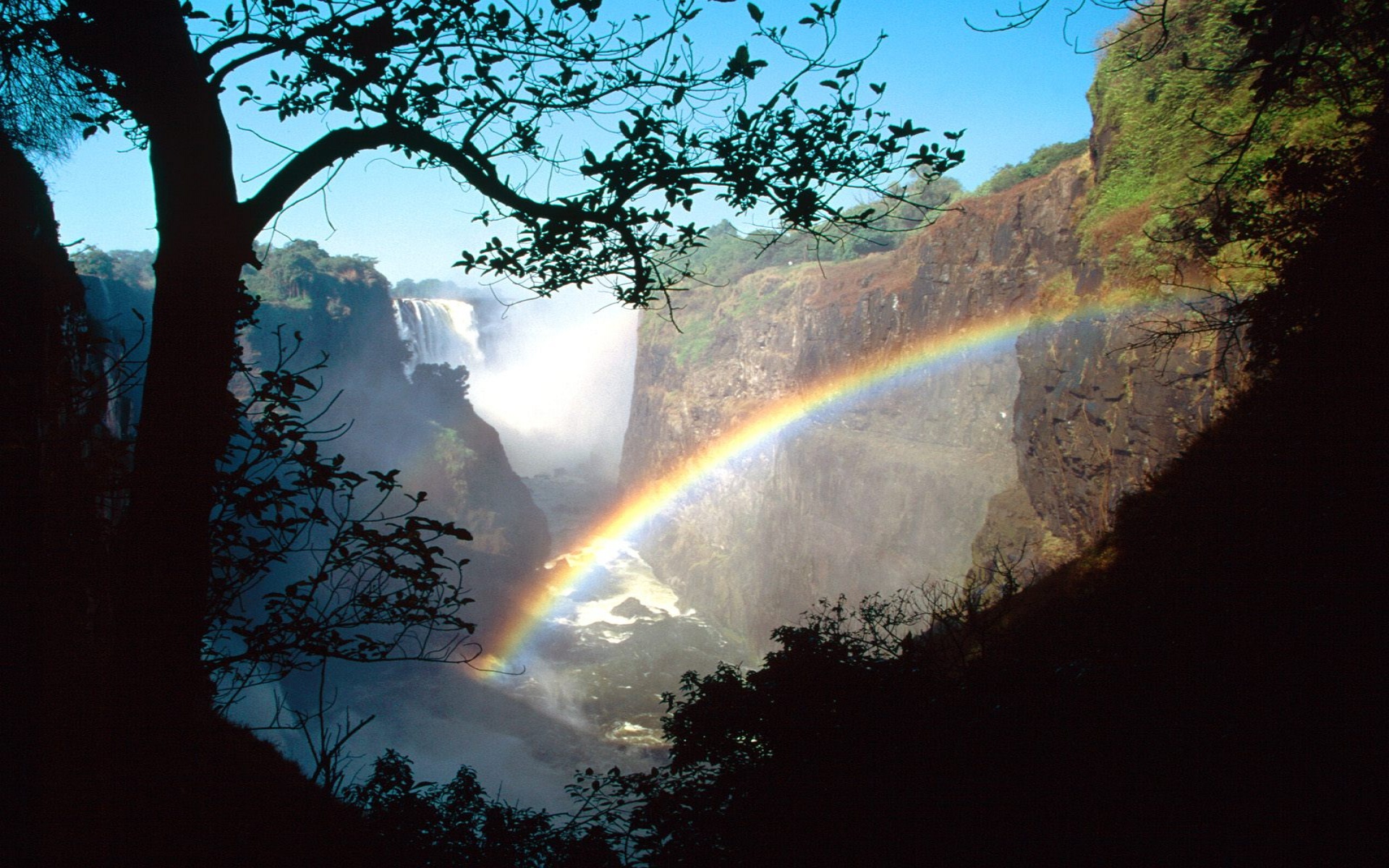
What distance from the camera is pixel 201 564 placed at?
2.48m

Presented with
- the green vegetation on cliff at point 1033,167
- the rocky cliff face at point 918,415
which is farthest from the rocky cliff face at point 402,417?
the green vegetation on cliff at point 1033,167

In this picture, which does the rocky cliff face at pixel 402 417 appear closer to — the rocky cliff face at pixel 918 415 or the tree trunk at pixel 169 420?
the rocky cliff face at pixel 918 415

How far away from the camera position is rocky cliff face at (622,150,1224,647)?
14.0 metres

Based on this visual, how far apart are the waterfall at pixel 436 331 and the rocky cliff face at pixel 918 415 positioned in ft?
51.5

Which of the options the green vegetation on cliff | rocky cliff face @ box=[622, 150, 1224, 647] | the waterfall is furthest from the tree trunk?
the waterfall

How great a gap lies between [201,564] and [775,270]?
41173 millimetres

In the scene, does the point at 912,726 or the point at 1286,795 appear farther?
the point at 912,726

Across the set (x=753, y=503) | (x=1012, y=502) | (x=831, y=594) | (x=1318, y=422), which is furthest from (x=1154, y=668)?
(x=753, y=503)

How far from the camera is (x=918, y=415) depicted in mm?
27672

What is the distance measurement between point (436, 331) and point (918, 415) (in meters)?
37.1

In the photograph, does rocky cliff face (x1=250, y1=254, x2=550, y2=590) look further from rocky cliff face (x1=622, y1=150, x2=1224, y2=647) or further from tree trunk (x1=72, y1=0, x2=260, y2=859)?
tree trunk (x1=72, y1=0, x2=260, y2=859)

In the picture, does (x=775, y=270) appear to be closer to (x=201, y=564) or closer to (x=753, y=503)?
(x=753, y=503)

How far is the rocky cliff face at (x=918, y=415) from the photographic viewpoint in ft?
45.8

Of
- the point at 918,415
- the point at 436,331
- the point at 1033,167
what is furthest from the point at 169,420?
the point at 436,331
